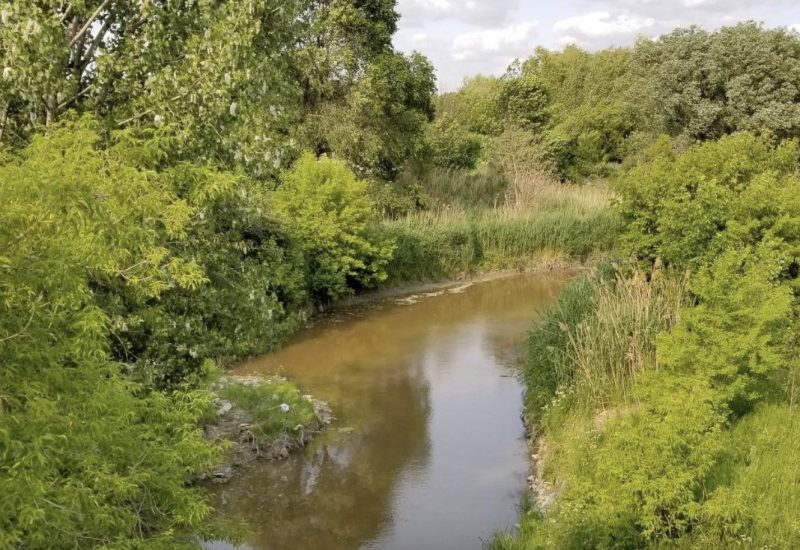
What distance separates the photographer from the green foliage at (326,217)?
1677cm

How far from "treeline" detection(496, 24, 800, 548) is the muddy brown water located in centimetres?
80

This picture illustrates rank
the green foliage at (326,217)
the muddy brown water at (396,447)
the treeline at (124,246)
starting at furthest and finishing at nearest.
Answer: the green foliage at (326,217) < the muddy brown water at (396,447) < the treeline at (124,246)

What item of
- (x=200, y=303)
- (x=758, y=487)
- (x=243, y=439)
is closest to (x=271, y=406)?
(x=243, y=439)

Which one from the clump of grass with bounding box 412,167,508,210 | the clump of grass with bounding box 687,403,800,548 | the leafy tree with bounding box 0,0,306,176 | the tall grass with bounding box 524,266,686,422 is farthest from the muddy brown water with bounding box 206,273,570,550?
the clump of grass with bounding box 412,167,508,210

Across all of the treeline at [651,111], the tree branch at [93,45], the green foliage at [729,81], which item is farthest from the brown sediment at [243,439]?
the green foliage at [729,81]

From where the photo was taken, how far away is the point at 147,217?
18.5 ft

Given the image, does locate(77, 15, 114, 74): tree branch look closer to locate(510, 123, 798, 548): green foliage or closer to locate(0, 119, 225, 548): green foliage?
locate(0, 119, 225, 548): green foliage

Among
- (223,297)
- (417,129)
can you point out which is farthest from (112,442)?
(417,129)

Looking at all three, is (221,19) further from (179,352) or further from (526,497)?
(526,497)

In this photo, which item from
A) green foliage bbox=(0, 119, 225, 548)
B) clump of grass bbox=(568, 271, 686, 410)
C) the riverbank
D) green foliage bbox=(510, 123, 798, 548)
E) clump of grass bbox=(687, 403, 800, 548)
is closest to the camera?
green foliage bbox=(0, 119, 225, 548)

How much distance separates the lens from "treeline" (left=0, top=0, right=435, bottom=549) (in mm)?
3674

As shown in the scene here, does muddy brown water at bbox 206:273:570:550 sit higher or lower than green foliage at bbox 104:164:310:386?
lower

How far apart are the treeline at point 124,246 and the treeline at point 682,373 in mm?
3400

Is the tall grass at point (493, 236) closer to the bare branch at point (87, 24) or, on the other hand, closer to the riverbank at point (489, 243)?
the riverbank at point (489, 243)
